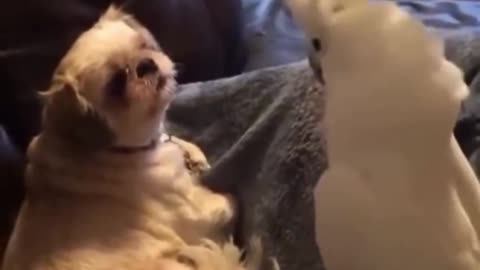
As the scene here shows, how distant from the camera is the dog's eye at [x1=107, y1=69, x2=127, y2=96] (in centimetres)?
130

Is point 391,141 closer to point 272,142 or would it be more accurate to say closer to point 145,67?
point 272,142

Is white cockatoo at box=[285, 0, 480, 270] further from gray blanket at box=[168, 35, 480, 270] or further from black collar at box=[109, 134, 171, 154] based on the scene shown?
black collar at box=[109, 134, 171, 154]

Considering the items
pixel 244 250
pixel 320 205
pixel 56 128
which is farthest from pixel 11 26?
pixel 320 205

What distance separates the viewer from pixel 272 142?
124cm

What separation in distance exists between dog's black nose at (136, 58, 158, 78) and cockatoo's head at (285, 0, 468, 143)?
539mm

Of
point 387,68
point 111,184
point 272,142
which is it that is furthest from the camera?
point 111,184

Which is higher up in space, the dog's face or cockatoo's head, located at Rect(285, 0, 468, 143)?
cockatoo's head, located at Rect(285, 0, 468, 143)

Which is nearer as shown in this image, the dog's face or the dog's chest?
the dog's face

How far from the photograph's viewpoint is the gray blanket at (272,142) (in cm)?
115

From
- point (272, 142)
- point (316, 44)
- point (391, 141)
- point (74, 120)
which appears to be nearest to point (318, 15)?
point (316, 44)

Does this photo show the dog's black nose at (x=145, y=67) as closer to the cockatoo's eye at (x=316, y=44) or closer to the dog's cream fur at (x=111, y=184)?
the dog's cream fur at (x=111, y=184)

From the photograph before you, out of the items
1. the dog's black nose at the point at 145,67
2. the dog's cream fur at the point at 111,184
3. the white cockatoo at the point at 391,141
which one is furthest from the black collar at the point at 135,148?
the white cockatoo at the point at 391,141

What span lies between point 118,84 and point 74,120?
94 millimetres

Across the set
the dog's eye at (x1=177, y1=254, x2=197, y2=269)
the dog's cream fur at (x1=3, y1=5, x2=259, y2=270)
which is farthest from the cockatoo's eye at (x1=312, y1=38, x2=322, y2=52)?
the dog's eye at (x1=177, y1=254, x2=197, y2=269)
